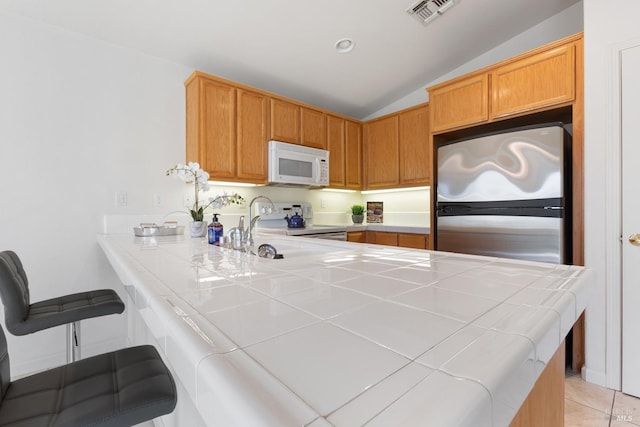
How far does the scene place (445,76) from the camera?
336 centimetres

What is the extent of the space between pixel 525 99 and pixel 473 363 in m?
2.59

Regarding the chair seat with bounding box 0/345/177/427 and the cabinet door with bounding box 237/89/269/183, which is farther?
the cabinet door with bounding box 237/89/269/183

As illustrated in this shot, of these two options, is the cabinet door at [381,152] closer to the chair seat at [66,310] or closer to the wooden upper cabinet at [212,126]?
the wooden upper cabinet at [212,126]

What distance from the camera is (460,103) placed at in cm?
263

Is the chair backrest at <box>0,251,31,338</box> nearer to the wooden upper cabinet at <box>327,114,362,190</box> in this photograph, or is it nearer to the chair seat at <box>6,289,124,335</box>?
the chair seat at <box>6,289,124,335</box>

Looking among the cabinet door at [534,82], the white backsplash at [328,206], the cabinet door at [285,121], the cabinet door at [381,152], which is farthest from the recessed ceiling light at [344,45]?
the white backsplash at [328,206]

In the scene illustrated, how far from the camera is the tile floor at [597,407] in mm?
1502

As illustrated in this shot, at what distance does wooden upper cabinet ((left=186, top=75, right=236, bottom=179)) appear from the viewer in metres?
2.49

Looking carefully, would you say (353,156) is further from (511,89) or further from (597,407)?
(597,407)

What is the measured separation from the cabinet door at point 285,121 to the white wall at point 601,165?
2.31 metres

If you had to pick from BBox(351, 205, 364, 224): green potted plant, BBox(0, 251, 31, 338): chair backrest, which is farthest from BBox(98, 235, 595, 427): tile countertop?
BBox(351, 205, 364, 224): green potted plant

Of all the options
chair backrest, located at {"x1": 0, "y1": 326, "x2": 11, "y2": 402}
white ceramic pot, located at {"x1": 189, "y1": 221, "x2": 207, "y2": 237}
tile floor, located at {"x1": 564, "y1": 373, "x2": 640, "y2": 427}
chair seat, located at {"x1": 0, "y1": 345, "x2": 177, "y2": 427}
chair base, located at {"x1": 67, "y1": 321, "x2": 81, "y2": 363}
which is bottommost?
tile floor, located at {"x1": 564, "y1": 373, "x2": 640, "y2": 427}

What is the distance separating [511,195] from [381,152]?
178 cm

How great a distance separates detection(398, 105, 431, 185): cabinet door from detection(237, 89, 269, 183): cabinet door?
1.58 m
